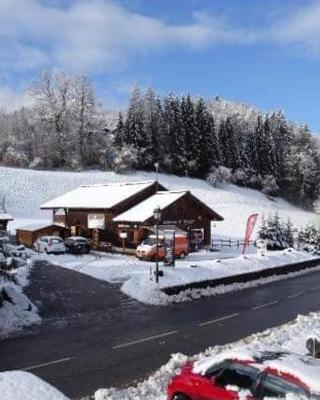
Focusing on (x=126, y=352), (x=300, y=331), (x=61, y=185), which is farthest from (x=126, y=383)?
(x=61, y=185)

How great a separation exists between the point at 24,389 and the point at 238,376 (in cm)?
360

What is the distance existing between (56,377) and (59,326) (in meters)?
8.17

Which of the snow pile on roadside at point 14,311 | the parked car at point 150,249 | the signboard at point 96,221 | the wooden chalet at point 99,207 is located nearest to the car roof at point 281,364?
the snow pile on roadside at point 14,311

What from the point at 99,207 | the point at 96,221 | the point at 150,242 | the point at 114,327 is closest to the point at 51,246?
the point at 96,221

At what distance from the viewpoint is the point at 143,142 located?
309ft

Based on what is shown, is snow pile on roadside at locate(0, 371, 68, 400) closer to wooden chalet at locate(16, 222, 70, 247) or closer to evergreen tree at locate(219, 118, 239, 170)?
wooden chalet at locate(16, 222, 70, 247)

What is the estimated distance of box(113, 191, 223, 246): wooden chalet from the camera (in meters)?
47.8

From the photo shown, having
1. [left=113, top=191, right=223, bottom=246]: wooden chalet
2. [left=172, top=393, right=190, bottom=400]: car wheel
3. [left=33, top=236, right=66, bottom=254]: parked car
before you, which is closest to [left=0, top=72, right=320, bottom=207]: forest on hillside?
[left=113, top=191, right=223, bottom=246]: wooden chalet

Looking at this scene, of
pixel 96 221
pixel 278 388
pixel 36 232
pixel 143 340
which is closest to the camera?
pixel 278 388

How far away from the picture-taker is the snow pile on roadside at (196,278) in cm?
3139

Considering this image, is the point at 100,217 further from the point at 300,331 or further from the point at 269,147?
the point at 269,147

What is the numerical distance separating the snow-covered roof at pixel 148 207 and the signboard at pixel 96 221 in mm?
1904

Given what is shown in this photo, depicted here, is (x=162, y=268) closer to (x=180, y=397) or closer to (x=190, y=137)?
(x=180, y=397)

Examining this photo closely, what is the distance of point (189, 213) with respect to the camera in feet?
171
